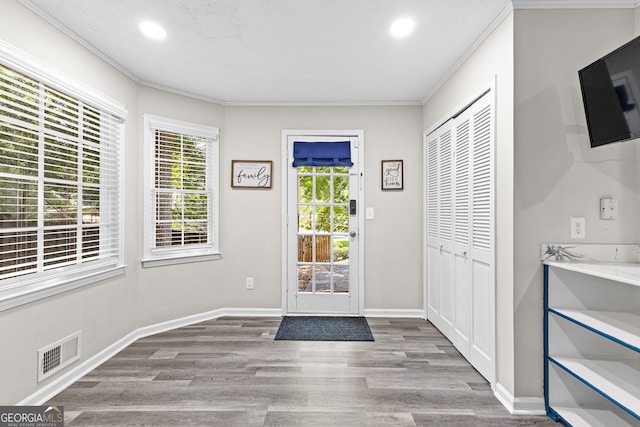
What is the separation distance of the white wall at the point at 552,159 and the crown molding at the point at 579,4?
0.03 meters

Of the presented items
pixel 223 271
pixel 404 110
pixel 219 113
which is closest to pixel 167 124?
pixel 219 113

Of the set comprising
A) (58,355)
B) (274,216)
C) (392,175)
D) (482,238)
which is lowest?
(58,355)

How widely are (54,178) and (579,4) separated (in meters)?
3.48

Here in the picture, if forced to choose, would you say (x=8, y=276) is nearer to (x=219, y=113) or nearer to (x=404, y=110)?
(x=219, y=113)

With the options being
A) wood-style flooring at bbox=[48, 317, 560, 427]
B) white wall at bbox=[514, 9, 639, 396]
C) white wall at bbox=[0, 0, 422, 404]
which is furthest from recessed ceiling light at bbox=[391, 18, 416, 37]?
wood-style flooring at bbox=[48, 317, 560, 427]

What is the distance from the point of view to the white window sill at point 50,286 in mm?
2012

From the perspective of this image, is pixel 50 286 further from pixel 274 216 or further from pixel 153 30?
pixel 274 216

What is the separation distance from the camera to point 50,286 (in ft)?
7.50

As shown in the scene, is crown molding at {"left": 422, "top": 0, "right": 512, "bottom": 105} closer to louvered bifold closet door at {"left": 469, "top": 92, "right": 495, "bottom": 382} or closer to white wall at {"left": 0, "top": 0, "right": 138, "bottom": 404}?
louvered bifold closet door at {"left": 469, "top": 92, "right": 495, "bottom": 382}

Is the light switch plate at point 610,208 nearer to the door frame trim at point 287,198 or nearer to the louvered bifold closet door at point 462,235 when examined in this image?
the louvered bifold closet door at point 462,235

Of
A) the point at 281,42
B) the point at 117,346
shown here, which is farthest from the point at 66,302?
the point at 281,42

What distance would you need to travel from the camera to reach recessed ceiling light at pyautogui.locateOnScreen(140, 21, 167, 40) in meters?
2.43

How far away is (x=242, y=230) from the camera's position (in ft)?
13.3

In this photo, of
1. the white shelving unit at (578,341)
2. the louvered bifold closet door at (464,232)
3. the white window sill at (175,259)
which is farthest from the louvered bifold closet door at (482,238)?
the white window sill at (175,259)
